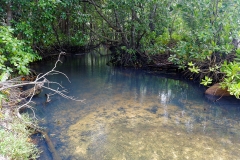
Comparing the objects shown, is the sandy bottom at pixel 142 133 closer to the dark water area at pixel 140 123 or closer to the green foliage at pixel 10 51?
the dark water area at pixel 140 123

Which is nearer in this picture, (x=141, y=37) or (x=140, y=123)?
(x=140, y=123)

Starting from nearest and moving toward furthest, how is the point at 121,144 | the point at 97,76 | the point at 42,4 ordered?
the point at 121,144 < the point at 42,4 < the point at 97,76

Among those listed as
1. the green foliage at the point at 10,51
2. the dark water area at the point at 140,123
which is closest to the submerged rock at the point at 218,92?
the dark water area at the point at 140,123

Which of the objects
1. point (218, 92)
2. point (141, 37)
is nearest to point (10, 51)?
point (218, 92)

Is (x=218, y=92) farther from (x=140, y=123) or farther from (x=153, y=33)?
(x=153, y=33)

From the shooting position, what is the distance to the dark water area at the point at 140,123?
3.21 metres

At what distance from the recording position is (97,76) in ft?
27.9

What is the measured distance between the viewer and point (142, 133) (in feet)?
12.4

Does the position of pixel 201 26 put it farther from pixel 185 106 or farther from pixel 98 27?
pixel 98 27

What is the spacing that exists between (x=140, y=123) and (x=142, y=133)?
411 millimetres

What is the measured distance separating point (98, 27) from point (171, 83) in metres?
6.55

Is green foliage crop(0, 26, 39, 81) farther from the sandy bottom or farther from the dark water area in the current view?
the sandy bottom

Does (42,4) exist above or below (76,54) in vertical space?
above

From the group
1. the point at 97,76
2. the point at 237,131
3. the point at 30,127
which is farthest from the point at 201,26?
the point at 30,127
